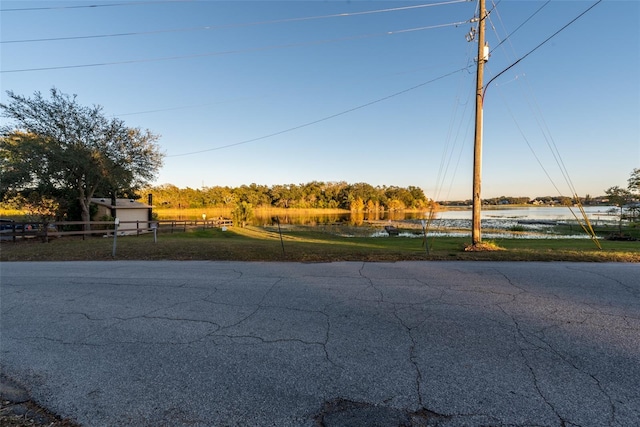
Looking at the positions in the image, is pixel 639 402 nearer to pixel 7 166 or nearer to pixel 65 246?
pixel 65 246

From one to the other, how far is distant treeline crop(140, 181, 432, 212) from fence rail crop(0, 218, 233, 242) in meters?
50.3

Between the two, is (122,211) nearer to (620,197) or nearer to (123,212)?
(123,212)

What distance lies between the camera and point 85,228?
1892cm

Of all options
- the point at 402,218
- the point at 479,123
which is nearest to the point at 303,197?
the point at 402,218

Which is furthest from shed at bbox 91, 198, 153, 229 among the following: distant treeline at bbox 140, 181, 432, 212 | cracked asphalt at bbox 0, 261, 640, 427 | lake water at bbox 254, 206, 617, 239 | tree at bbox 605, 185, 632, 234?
distant treeline at bbox 140, 181, 432, 212

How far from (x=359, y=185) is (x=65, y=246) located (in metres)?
119

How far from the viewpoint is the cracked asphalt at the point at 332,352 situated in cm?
236

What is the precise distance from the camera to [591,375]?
2750mm

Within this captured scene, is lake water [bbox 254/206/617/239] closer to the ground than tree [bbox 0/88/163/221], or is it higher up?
closer to the ground

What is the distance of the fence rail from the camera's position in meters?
15.3

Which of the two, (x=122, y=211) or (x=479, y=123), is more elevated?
(x=479, y=123)

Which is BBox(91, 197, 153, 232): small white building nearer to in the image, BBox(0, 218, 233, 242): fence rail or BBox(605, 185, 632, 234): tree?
BBox(0, 218, 233, 242): fence rail

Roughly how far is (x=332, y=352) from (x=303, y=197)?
109671 millimetres

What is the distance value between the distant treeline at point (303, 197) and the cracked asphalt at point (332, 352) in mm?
76207
